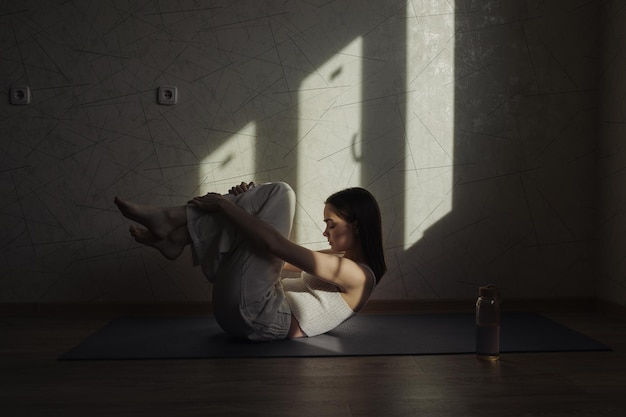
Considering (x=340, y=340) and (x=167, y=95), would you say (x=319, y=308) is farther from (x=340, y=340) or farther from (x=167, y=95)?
(x=167, y=95)

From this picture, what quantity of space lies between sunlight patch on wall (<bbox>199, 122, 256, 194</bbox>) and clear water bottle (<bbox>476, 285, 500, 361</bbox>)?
1.39 m

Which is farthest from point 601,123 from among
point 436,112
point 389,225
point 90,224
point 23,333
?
point 23,333

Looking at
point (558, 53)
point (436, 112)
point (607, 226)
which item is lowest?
point (607, 226)

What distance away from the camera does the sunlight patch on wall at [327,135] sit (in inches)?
128

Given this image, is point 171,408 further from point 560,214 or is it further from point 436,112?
point 560,214

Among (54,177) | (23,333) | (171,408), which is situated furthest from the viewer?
(54,177)

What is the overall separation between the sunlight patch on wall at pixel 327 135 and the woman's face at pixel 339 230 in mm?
633

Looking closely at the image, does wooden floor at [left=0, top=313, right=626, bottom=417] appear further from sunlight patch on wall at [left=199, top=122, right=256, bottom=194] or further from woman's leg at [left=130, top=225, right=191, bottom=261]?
sunlight patch on wall at [left=199, top=122, right=256, bottom=194]

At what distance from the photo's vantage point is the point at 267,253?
A: 2.43 m

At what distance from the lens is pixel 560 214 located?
11.1 feet

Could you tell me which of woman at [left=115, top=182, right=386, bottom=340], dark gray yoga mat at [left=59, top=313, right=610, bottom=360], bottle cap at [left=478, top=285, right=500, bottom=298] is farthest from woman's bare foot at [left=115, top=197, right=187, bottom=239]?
bottle cap at [left=478, top=285, right=500, bottom=298]

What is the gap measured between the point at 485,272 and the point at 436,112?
0.80 meters

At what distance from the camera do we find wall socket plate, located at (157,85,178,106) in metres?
3.21

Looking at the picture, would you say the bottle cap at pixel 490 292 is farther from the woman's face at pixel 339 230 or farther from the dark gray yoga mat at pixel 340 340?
the woman's face at pixel 339 230
